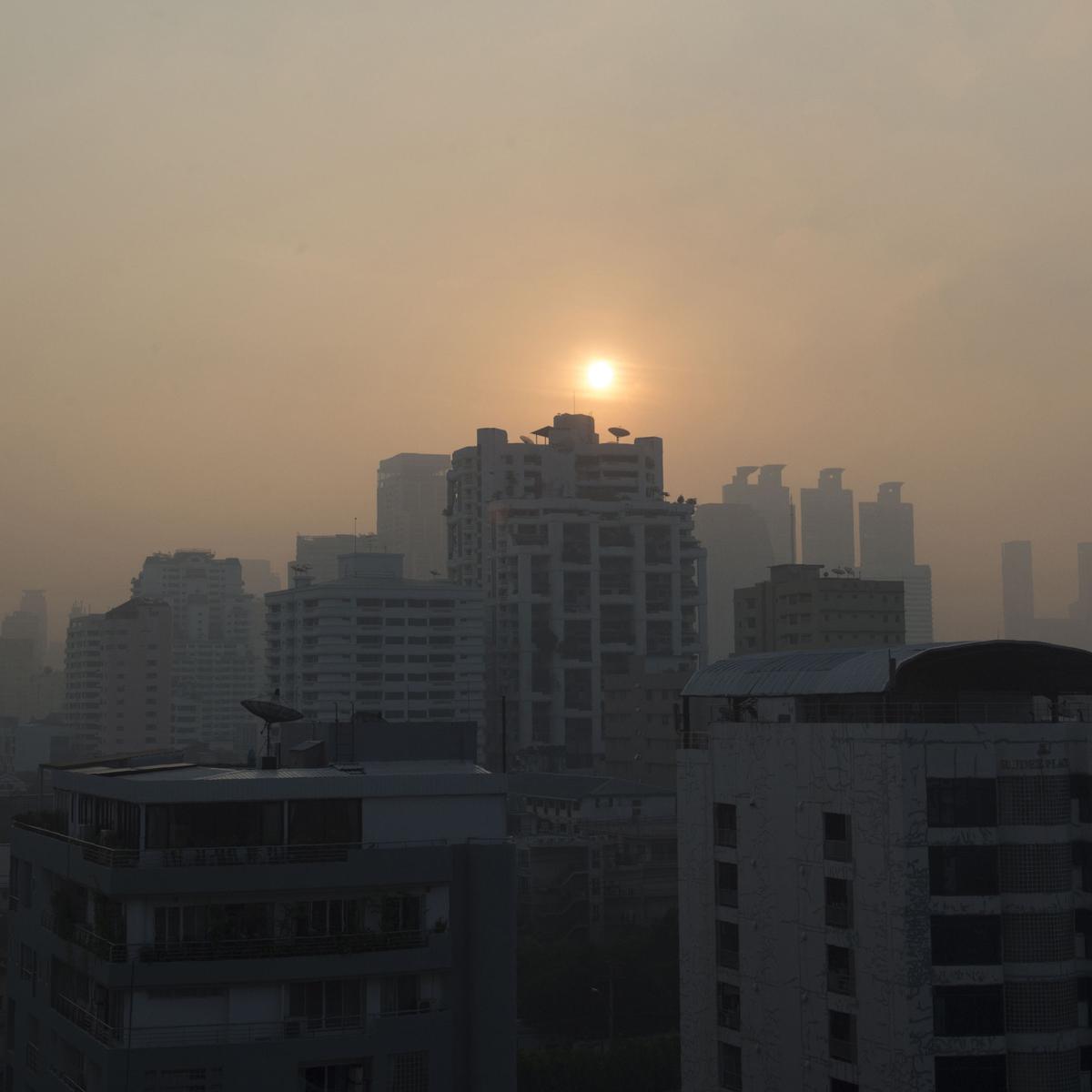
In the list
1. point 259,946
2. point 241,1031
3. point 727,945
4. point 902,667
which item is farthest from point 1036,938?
point 241,1031

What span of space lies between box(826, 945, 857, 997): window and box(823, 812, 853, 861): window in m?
1.67

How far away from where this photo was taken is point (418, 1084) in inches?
851

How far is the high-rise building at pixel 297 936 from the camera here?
21.4m

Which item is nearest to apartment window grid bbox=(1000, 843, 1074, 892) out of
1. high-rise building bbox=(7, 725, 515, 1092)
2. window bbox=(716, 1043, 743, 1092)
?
window bbox=(716, 1043, 743, 1092)

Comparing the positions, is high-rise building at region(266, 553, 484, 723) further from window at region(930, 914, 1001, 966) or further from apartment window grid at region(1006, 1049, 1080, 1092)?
apartment window grid at region(1006, 1049, 1080, 1092)

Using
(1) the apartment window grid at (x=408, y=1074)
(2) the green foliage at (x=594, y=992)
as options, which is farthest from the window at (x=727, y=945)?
(2) the green foliage at (x=594, y=992)

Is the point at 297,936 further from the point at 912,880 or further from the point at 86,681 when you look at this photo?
the point at 86,681

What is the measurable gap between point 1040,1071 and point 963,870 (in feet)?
12.2

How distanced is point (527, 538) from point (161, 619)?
210 ft

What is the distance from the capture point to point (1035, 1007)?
26.3 meters

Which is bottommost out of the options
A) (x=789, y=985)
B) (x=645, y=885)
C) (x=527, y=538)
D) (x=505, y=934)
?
(x=645, y=885)

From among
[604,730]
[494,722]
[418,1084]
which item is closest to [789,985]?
[418,1084]

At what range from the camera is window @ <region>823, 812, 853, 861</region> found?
27.4 meters

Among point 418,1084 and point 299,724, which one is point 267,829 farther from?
point 299,724
